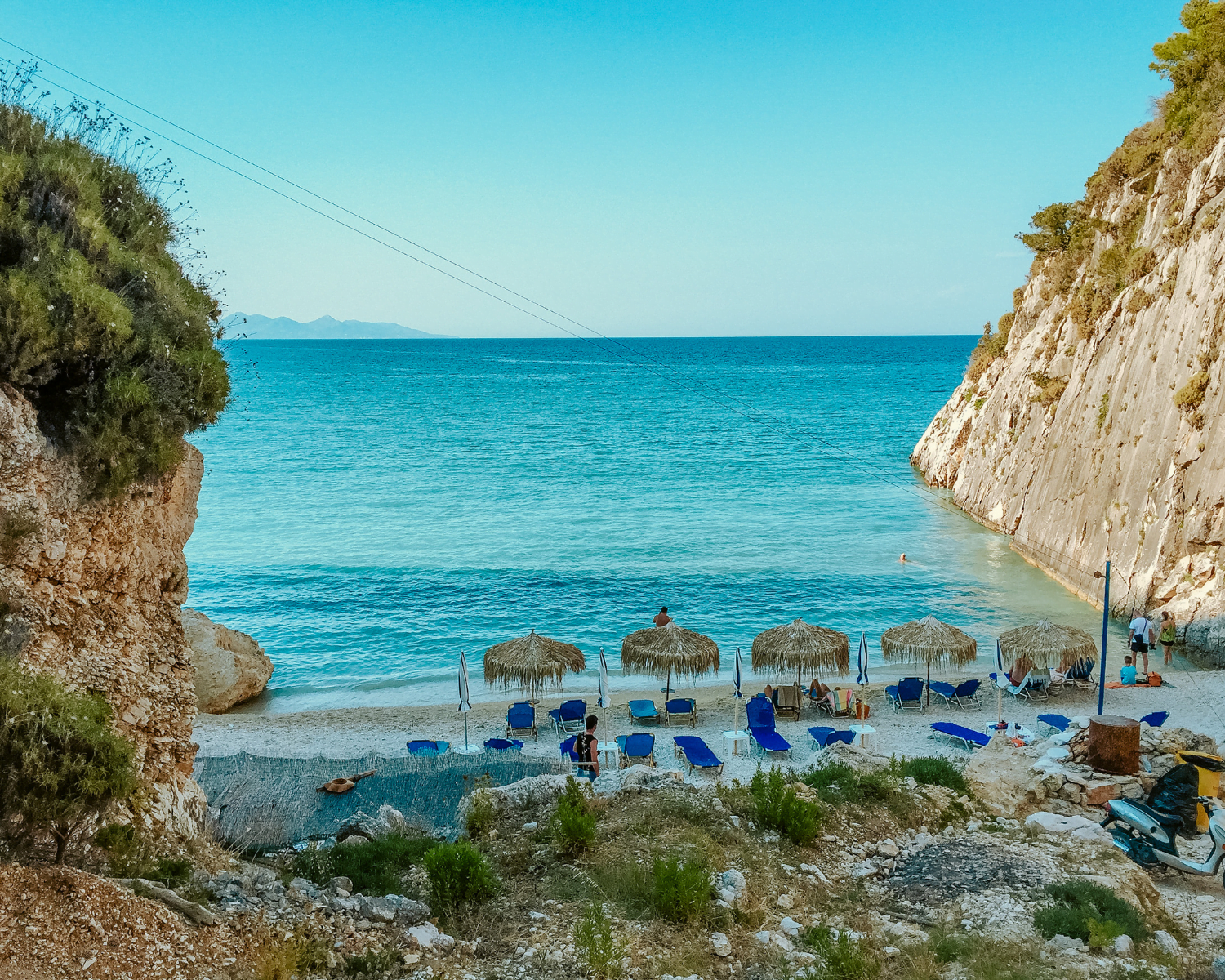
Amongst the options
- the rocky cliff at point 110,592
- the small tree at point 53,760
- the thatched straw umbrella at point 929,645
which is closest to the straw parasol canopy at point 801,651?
the thatched straw umbrella at point 929,645

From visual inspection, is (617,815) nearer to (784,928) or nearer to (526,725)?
(784,928)

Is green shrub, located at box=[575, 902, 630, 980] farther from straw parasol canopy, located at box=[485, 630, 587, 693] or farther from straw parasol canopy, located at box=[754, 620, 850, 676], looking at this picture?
straw parasol canopy, located at box=[754, 620, 850, 676]

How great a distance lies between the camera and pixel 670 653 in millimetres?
18297

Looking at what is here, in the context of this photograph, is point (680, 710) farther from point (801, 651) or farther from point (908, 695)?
point (908, 695)

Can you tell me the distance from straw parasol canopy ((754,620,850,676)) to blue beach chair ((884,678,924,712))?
1.65 metres

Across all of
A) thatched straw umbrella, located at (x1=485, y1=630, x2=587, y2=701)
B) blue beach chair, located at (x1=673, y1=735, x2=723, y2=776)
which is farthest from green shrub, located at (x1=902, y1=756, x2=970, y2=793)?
thatched straw umbrella, located at (x1=485, y1=630, x2=587, y2=701)

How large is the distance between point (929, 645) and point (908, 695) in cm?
140

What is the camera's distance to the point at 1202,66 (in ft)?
95.2

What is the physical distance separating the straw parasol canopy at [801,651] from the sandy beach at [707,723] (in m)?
1.12

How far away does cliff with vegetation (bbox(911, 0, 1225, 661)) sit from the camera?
22312 mm

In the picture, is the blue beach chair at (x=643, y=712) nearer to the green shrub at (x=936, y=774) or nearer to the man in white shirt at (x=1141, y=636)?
the green shrub at (x=936, y=774)

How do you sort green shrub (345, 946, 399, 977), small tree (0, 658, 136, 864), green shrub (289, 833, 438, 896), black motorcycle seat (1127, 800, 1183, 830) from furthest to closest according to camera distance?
black motorcycle seat (1127, 800, 1183, 830) < green shrub (289, 833, 438, 896) < green shrub (345, 946, 399, 977) < small tree (0, 658, 136, 864)

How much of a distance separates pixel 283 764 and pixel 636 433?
63094mm

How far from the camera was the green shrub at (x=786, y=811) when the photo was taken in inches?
359
